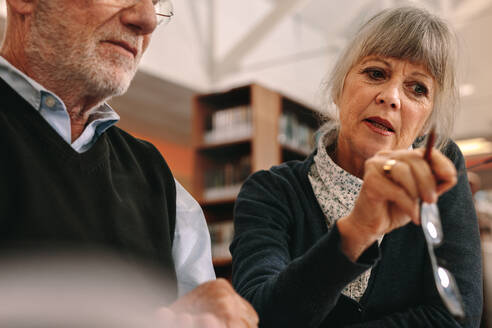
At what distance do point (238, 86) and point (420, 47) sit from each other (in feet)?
11.1

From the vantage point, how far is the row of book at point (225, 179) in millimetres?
4402

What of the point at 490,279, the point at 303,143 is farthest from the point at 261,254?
the point at 303,143

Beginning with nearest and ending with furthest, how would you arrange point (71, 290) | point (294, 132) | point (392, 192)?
1. point (392, 192)
2. point (71, 290)
3. point (294, 132)

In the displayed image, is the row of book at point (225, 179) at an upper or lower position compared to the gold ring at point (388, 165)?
lower

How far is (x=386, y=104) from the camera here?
1.10m

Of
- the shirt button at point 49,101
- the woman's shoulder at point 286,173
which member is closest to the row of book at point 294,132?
the woman's shoulder at point 286,173

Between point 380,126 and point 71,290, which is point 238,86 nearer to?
point 380,126

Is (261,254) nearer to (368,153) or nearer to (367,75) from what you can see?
(368,153)

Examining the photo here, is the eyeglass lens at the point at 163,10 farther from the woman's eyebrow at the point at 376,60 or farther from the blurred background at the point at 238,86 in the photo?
the blurred background at the point at 238,86

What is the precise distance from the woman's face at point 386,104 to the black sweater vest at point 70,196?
450 millimetres

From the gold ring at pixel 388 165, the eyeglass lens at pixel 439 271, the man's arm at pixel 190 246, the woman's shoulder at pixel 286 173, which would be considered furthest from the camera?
the woman's shoulder at pixel 286 173

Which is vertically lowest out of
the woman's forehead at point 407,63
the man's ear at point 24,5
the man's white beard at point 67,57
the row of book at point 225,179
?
the row of book at point 225,179

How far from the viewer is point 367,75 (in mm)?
1166

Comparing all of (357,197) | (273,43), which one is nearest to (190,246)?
(357,197)
